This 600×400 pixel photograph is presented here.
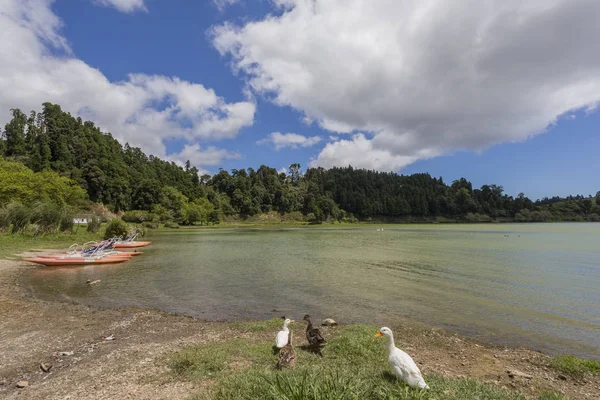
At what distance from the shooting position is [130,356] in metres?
9.05

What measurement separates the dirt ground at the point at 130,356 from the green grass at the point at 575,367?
0.87 ft

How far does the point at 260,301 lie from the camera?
1716cm

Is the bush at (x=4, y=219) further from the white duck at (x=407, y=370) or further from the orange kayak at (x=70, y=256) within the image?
the white duck at (x=407, y=370)

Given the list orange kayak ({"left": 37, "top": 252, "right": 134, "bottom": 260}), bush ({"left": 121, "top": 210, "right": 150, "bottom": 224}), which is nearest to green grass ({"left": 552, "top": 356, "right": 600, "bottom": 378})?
orange kayak ({"left": 37, "top": 252, "right": 134, "bottom": 260})

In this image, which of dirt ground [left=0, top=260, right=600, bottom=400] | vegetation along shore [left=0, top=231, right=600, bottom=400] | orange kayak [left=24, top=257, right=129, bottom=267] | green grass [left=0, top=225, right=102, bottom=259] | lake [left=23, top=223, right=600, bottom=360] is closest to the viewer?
vegetation along shore [left=0, top=231, right=600, bottom=400]

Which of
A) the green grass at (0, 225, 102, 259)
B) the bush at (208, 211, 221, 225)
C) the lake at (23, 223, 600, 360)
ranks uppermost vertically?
the bush at (208, 211, 221, 225)

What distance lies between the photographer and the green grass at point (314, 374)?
532 centimetres

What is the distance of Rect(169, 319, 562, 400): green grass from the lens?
5.32 m

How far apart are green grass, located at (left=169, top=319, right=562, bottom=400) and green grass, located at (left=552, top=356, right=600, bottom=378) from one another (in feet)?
9.00

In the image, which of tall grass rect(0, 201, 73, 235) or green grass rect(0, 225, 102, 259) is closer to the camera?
green grass rect(0, 225, 102, 259)

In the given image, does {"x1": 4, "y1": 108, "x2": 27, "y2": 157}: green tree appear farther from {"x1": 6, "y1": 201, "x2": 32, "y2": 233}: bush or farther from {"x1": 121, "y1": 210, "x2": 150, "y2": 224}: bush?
{"x1": 6, "y1": 201, "x2": 32, "y2": 233}: bush

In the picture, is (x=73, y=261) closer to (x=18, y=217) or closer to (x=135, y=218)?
(x=18, y=217)

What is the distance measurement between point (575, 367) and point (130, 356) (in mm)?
12224

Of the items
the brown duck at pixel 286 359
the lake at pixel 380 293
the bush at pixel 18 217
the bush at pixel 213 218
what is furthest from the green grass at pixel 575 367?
the bush at pixel 213 218
